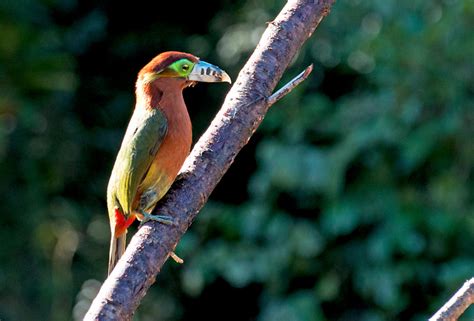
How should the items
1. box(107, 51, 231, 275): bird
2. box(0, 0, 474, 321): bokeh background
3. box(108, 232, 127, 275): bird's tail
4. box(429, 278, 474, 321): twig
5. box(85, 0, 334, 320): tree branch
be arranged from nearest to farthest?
box(429, 278, 474, 321): twig → box(85, 0, 334, 320): tree branch → box(107, 51, 231, 275): bird → box(108, 232, 127, 275): bird's tail → box(0, 0, 474, 321): bokeh background

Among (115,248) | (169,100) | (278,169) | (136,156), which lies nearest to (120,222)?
(115,248)

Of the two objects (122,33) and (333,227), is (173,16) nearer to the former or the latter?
(122,33)

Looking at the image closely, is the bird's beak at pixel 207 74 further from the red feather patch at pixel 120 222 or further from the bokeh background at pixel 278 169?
the bokeh background at pixel 278 169

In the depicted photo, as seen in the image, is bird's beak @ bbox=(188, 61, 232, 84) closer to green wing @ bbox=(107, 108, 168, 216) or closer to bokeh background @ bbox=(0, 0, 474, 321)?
green wing @ bbox=(107, 108, 168, 216)

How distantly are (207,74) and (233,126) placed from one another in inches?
22.2

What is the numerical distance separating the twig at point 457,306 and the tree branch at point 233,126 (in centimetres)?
70

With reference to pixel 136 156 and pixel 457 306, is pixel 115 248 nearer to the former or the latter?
pixel 136 156

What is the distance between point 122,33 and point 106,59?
217 mm

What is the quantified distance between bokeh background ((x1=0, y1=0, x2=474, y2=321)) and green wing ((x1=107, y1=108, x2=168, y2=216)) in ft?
8.26

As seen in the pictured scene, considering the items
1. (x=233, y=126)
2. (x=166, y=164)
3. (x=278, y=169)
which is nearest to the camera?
(x=233, y=126)

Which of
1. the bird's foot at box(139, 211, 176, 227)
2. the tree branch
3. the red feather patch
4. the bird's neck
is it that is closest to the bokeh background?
the bird's neck

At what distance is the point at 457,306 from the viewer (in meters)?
2.67

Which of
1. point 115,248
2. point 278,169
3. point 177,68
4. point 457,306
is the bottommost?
point 278,169

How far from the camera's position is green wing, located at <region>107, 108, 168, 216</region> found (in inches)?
142
